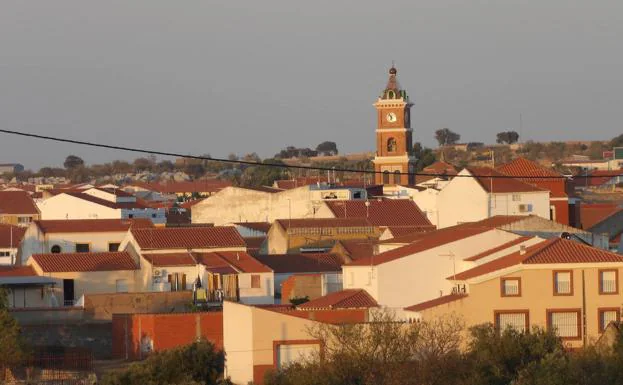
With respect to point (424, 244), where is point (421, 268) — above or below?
below

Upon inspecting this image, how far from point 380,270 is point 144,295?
1226cm

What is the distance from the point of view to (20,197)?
10750 centimetres

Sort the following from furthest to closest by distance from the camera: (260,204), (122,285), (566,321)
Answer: (260,204), (122,285), (566,321)

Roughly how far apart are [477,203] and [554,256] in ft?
72.6

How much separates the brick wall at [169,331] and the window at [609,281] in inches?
415

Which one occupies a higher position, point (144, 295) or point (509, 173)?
point (509, 173)

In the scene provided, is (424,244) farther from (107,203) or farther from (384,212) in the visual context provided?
(107,203)

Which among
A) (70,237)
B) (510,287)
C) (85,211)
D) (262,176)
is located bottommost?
(510,287)

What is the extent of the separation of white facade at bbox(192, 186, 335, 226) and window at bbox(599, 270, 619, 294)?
1776 inches

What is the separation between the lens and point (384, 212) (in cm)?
7806

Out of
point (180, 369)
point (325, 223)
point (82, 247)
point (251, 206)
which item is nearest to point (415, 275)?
point (180, 369)

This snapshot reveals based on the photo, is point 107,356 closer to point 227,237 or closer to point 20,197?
point 227,237

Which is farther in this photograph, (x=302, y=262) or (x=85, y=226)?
(x=85, y=226)

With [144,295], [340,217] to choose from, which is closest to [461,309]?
[144,295]
